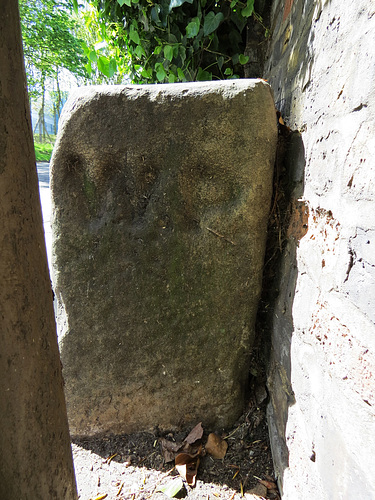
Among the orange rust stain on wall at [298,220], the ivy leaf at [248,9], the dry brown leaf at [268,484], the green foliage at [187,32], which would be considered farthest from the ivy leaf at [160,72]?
the dry brown leaf at [268,484]

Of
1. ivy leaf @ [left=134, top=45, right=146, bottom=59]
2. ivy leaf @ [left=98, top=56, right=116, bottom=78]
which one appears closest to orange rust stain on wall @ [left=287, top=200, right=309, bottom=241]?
ivy leaf @ [left=98, top=56, right=116, bottom=78]

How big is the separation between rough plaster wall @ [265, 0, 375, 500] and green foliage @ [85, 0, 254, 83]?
0.81 m

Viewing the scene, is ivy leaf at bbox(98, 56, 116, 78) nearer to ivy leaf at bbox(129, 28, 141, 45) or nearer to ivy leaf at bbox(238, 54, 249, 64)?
ivy leaf at bbox(129, 28, 141, 45)

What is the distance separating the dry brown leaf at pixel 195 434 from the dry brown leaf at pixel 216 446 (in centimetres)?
4

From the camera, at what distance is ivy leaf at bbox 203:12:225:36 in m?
2.04

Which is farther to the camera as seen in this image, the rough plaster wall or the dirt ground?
the dirt ground

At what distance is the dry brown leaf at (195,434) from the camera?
1520 mm

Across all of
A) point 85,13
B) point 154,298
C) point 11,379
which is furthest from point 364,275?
point 85,13

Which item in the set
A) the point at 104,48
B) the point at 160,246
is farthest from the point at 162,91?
the point at 104,48

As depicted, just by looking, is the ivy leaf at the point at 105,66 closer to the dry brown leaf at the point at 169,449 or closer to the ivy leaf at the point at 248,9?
the ivy leaf at the point at 248,9

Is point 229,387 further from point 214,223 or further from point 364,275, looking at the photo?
point 364,275

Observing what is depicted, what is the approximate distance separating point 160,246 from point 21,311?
2.94 ft

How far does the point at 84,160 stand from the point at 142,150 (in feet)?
0.83

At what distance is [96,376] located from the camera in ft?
5.20
